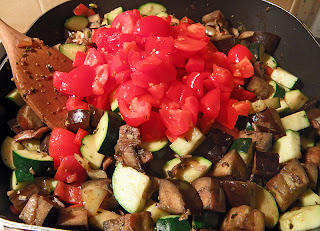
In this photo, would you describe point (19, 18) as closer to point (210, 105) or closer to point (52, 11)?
point (52, 11)

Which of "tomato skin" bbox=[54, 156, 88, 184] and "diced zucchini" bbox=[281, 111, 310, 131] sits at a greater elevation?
"diced zucchini" bbox=[281, 111, 310, 131]

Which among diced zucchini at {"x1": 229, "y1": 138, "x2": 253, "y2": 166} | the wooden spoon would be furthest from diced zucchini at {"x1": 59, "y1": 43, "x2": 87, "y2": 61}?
diced zucchini at {"x1": 229, "y1": 138, "x2": 253, "y2": 166}

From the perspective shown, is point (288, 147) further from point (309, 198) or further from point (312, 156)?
point (309, 198)

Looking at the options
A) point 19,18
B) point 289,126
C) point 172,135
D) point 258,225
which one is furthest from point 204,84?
point 19,18

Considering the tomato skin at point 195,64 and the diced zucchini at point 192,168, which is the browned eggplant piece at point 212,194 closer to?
the diced zucchini at point 192,168

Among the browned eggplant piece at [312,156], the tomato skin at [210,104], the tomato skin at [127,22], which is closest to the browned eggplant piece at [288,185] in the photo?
the browned eggplant piece at [312,156]

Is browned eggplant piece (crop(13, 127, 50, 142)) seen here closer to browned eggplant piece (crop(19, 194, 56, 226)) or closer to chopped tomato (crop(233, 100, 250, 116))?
browned eggplant piece (crop(19, 194, 56, 226))

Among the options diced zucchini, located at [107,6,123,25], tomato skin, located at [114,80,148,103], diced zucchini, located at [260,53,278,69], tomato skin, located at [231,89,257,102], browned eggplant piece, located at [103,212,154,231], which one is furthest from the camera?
diced zucchini, located at [107,6,123,25]
